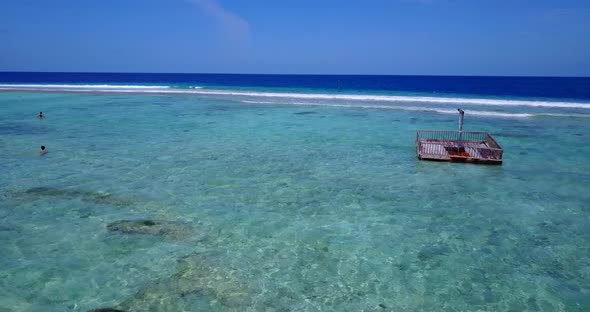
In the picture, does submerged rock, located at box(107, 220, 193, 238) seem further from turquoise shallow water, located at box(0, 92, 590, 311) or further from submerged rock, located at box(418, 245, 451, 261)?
submerged rock, located at box(418, 245, 451, 261)

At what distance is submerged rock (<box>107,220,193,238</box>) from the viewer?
513 inches

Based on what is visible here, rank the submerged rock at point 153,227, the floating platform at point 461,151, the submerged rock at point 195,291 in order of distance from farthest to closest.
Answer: the floating platform at point 461,151 → the submerged rock at point 153,227 → the submerged rock at point 195,291

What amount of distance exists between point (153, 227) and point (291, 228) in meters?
4.99

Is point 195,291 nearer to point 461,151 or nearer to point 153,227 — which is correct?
point 153,227

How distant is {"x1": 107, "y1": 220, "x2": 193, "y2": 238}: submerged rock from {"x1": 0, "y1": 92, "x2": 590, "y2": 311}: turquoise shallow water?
0.12m

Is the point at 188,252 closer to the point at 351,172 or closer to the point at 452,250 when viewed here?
the point at 452,250

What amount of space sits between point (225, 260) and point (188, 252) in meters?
1.31

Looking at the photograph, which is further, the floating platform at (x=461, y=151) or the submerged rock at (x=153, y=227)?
the floating platform at (x=461, y=151)

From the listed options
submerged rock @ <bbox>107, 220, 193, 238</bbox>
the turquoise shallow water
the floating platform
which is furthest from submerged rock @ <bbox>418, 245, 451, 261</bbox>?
the floating platform

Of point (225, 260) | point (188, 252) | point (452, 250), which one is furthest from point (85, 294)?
point (452, 250)

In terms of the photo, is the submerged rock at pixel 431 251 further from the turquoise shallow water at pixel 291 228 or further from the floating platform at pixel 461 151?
the floating platform at pixel 461 151

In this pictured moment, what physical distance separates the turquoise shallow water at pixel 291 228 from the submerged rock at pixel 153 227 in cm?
12

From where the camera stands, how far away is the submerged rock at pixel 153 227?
13.0 metres

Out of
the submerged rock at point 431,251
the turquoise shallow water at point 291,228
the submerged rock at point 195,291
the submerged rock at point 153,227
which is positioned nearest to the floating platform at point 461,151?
the turquoise shallow water at point 291,228
